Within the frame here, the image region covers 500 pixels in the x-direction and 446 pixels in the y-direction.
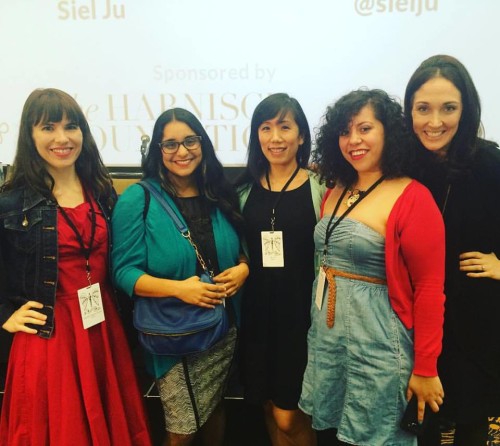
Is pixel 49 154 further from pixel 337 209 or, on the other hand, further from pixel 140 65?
pixel 140 65

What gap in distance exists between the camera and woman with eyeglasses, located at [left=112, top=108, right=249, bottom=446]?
1439mm

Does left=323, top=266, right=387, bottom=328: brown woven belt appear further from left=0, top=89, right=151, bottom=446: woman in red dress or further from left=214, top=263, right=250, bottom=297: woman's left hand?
left=0, top=89, right=151, bottom=446: woman in red dress

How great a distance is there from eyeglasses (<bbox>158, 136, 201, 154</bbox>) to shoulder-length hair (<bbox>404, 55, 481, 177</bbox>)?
0.73 meters

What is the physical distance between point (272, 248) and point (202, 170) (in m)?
0.40

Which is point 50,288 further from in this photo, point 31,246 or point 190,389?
point 190,389

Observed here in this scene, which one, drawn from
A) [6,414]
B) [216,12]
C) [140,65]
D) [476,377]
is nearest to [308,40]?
[216,12]

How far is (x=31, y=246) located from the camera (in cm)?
135

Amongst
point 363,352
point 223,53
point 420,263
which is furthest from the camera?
point 223,53

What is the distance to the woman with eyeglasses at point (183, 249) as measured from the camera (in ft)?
4.72

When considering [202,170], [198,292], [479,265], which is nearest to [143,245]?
[198,292]

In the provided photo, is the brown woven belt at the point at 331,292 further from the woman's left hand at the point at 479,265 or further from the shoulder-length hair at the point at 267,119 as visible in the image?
the shoulder-length hair at the point at 267,119

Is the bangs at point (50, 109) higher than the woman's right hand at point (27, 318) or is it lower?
higher

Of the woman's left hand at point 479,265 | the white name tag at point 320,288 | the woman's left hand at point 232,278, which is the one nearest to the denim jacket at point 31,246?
the woman's left hand at point 232,278

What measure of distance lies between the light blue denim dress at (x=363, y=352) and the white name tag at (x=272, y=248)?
0.23 meters
